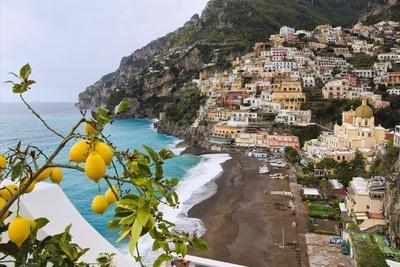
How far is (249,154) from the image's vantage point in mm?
42000

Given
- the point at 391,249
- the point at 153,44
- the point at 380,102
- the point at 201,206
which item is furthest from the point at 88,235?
the point at 153,44

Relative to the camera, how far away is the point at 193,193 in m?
28.5

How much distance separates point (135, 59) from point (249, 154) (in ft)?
382

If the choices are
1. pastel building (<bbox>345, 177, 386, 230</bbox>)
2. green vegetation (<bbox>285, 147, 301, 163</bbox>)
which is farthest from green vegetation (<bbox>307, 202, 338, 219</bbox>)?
green vegetation (<bbox>285, 147, 301, 163</bbox>)

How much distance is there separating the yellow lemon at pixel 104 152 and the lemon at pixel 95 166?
0.02 meters

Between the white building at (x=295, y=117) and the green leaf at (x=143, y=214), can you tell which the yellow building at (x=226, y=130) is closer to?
the white building at (x=295, y=117)

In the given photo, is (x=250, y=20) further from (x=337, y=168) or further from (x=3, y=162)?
(x=3, y=162)

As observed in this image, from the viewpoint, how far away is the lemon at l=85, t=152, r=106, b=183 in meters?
1.03

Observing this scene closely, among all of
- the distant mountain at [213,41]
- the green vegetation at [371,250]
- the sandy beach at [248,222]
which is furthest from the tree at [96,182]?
the distant mountain at [213,41]

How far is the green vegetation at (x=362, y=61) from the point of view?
64.8 meters

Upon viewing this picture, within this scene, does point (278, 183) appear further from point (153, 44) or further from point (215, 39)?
point (153, 44)

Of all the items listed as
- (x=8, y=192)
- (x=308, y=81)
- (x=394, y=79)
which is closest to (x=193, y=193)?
(x=8, y=192)

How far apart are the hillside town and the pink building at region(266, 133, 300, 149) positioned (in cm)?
11

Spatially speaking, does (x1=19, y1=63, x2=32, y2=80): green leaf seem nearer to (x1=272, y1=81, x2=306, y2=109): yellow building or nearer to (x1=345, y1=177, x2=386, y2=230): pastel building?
(x1=345, y1=177, x2=386, y2=230): pastel building
